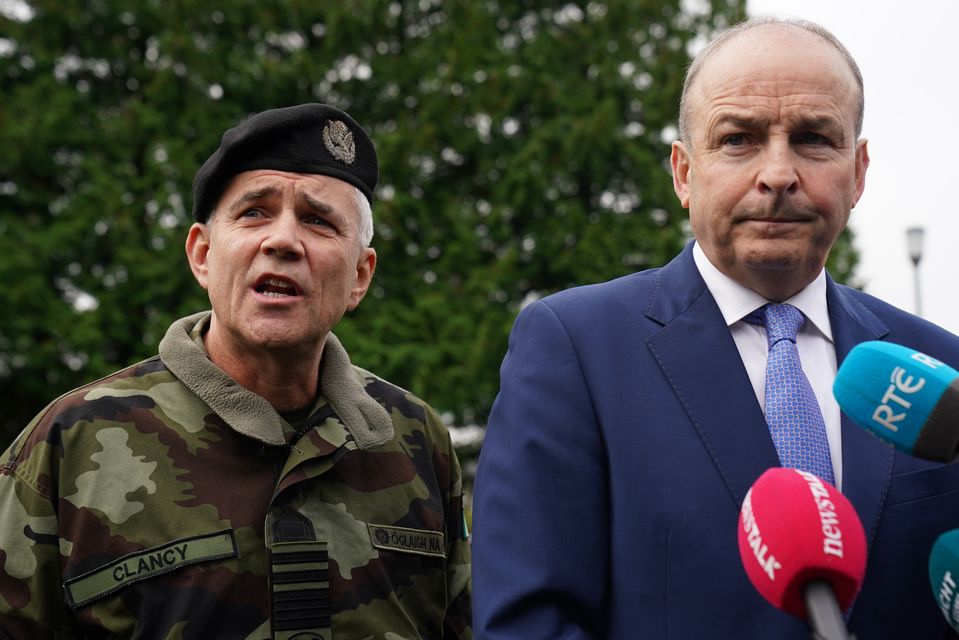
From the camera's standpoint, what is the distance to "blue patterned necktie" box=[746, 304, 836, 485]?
2.21 metres

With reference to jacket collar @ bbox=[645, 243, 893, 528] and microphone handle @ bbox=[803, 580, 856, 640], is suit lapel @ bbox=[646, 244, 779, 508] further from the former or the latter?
microphone handle @ bbox=[803, 580, 856, 640]

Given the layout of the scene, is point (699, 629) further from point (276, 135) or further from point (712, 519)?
point (276, 135)

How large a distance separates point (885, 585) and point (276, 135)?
6.69 ft

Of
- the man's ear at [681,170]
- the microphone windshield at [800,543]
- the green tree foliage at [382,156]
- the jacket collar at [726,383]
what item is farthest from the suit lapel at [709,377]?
the green tree foliage at [382,156]

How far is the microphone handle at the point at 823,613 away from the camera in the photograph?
1559 millimetres

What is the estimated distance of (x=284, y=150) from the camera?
3.23 metres

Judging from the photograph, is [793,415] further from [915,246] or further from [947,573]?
[915,246]

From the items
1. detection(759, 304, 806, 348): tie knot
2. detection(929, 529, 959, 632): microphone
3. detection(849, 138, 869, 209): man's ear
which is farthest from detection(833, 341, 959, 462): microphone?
detection(849, 138, 869, 209): man's ear

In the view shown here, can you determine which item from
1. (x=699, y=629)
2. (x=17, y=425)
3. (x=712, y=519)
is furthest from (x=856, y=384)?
Result: (x=17, y=425)

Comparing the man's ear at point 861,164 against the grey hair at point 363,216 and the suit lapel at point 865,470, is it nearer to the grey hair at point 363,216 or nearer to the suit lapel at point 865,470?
the suit lapel at point 865,470

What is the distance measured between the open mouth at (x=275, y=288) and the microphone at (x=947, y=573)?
1832mm

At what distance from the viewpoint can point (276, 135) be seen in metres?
3.21

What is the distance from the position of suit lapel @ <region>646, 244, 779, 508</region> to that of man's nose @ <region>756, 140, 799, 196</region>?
1.00 ft

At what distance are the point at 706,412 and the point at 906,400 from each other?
0.52m
